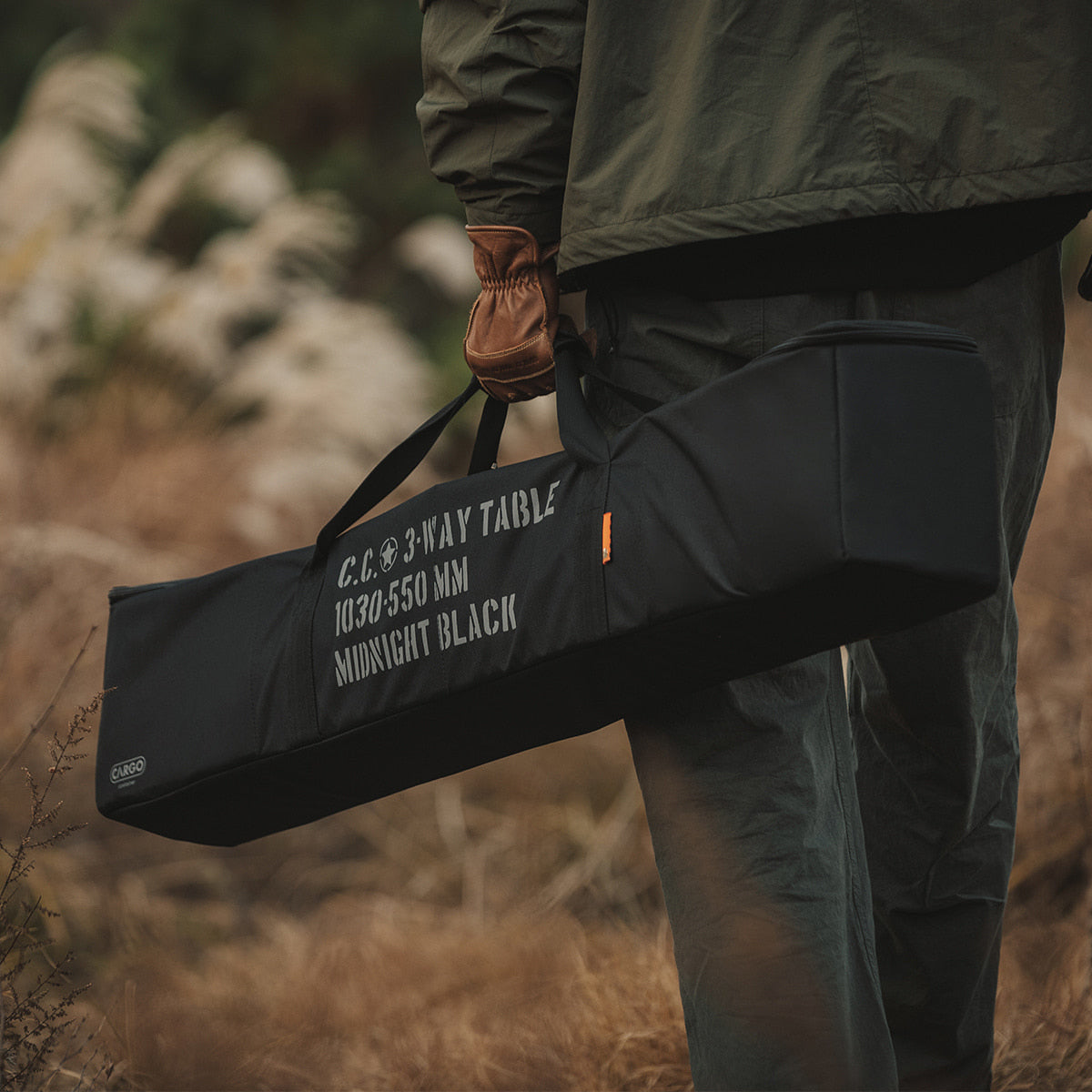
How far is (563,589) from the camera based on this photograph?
4.52 feet

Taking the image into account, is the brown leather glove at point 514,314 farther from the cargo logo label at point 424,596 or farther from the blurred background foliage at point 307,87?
the blurred background foliage at point 307,87

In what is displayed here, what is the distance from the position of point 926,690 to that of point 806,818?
30 centimetres

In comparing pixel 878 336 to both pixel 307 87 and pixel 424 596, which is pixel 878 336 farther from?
pixel 307 87

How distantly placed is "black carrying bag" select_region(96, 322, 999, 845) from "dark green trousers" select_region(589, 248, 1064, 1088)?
88mm

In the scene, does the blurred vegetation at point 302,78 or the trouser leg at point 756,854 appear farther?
the blurred vegetation at point 302,78

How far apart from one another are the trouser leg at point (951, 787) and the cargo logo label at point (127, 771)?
0.91 metres

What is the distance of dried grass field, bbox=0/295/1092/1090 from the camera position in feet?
7.50

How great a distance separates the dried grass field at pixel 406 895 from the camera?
2285mm

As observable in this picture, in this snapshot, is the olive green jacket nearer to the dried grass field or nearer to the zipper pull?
the zipper pull

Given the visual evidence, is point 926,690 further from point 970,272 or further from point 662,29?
point 662,29

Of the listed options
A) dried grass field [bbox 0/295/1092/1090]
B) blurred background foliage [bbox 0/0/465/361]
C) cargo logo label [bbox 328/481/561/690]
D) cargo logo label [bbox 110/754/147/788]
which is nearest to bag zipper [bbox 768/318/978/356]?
cargo logo label [bbox 328/481/561/690]

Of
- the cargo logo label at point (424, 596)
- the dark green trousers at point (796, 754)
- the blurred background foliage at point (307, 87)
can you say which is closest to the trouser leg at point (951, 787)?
the dark green trousers at point (796, 754)

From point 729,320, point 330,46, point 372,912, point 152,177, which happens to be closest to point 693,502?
point 729,320

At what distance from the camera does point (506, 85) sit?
4.95 feet
